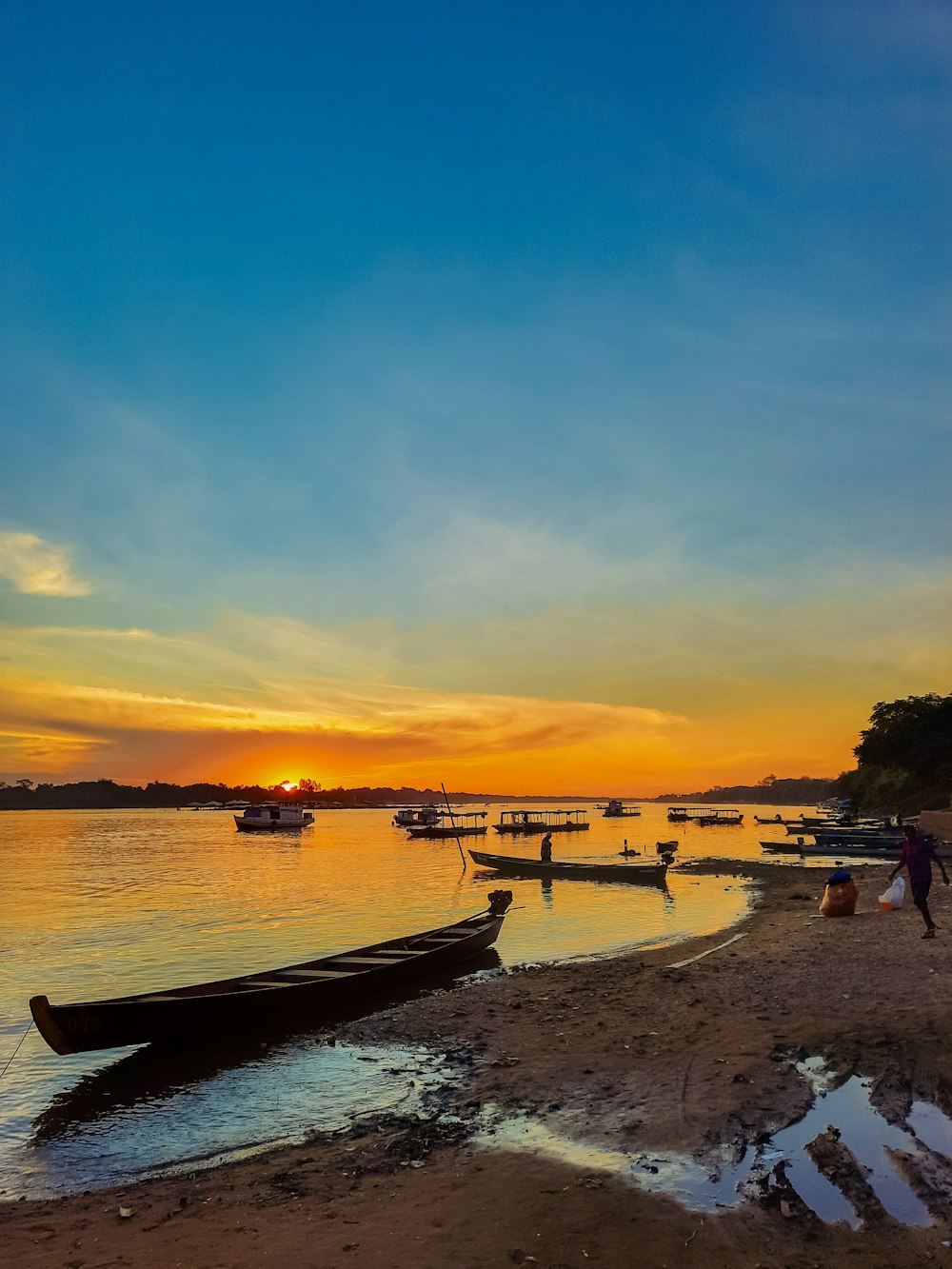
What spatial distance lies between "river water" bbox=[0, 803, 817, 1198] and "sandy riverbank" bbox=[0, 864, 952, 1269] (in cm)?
131

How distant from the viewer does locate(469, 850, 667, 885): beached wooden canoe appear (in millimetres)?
47312

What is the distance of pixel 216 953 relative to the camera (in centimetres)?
2848

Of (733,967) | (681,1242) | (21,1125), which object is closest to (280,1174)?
(681,1242)

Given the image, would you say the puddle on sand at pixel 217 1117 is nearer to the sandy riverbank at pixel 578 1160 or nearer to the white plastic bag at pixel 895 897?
the sandy riverbank at pixel 578 1160

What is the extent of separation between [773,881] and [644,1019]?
34.2 m

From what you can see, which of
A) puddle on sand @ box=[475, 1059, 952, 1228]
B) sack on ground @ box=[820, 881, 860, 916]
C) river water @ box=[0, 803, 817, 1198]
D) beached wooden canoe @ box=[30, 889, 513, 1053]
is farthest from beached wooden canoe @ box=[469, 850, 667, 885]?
puddle on sand @ box=[475, 1059, 952, 1228]

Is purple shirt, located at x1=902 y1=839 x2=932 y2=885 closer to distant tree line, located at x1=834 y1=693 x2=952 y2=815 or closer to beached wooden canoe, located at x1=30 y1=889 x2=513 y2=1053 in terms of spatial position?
beached wooden canoe, located at x1=30 y1=889 x2=513 y2=1053

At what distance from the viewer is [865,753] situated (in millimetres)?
102750

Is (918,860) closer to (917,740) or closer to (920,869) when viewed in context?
(920,869)

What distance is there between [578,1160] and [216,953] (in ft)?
75.0

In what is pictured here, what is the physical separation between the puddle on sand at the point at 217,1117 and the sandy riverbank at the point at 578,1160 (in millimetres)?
695

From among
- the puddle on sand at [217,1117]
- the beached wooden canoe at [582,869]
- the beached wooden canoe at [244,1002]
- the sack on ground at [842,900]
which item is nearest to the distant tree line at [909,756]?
the beached wooden canoe at [582,869]

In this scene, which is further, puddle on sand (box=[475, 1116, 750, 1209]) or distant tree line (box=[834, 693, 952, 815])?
distant tree line (box=[834, 693, 952, 815])

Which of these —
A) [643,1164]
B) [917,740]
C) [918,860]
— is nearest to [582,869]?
A: [918,860]
